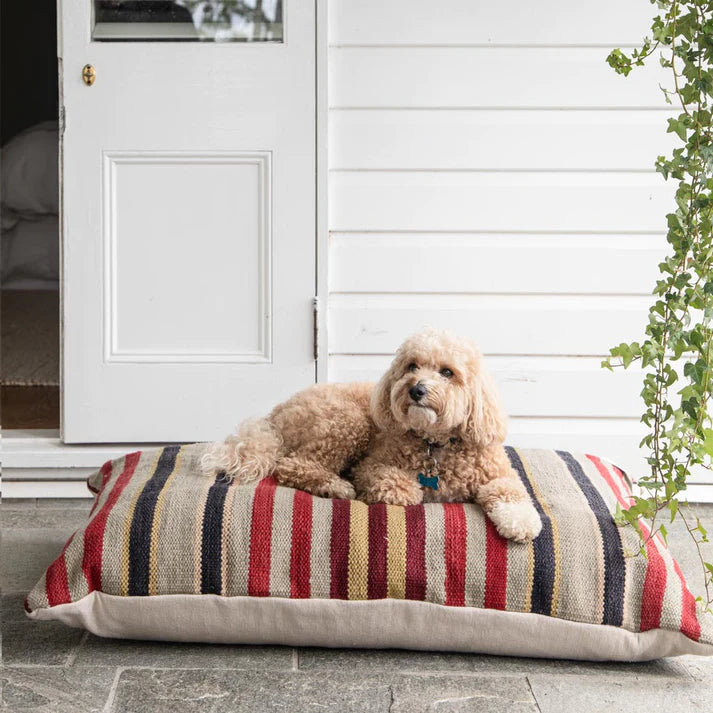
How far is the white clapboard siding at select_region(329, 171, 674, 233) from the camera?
323cm

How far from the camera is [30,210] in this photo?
4.89 metres

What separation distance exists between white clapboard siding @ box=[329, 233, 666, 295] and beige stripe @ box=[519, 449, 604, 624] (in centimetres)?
119

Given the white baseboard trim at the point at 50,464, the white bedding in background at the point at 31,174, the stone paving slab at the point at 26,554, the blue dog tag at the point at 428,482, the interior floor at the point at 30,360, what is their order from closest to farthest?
the blue dog tag at the point at 428,482, the stone paving slab at the point at 26,554, the white baseboard trim at the point at 50,464, the interior floor at the point at 30,360, the white bedding in background at the point at 31,174

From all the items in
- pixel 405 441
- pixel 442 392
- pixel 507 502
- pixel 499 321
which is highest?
pixel 499 321

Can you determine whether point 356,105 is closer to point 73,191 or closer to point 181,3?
point 181,3

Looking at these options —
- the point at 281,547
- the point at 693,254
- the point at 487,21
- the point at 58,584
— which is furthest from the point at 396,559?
the point at 487,21

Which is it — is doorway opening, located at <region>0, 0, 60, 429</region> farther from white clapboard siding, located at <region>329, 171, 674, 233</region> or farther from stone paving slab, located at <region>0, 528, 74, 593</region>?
white clapboard siding, located at <region>329, 171, 674, 233</region>

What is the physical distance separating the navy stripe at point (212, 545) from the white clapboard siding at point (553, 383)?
124cm

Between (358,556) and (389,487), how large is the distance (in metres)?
0.21

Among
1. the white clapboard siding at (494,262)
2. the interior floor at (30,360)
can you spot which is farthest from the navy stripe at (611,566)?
the interior floor at (30,360)

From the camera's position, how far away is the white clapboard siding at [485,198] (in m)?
3.23

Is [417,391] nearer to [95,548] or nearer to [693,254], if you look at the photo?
[693,254]

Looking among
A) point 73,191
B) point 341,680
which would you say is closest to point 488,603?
point 341,680

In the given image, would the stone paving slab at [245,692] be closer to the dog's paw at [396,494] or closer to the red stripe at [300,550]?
the red stripe at [300,550]
